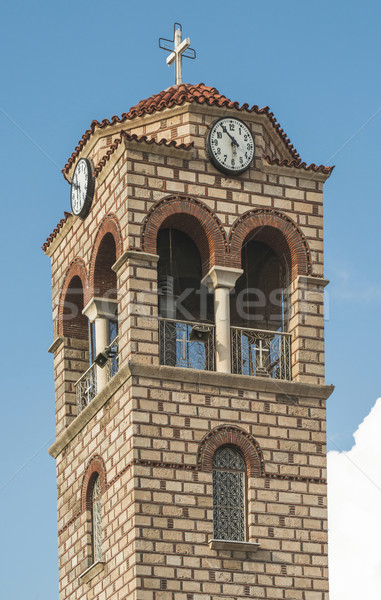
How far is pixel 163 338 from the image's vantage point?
36.1 metres

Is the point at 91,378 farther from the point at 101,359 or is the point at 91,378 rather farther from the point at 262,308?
the point at 262,308

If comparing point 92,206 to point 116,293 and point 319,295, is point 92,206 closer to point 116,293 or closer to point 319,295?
point 116,293

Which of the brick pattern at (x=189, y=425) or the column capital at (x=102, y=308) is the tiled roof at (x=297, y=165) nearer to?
the brick pattern at (x=189, y=425)

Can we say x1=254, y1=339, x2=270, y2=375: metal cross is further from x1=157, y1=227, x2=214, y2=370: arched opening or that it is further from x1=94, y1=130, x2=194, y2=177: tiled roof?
x1=94, y1=130, x2=194, y2=177: tiled roof

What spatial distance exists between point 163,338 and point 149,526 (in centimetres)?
393

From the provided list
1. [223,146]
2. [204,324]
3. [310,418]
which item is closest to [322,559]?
[310,418]

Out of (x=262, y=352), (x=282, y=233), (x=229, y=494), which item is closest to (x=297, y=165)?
(x=282, y=233)

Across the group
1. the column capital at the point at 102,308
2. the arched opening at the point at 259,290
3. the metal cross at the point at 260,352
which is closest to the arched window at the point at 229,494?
the metal cross at the point at 260,352

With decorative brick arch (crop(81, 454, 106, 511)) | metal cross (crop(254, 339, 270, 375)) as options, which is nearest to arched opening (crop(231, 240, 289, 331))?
metal cross (crop(254, 339, 270, 375))

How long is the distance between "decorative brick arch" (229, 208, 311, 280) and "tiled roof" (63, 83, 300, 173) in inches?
82.1

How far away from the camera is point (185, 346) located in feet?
119

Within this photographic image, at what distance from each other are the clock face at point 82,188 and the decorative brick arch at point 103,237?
892mm

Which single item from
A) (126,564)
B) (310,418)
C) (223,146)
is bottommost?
(126,564)

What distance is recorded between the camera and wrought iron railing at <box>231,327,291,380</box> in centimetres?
3659
